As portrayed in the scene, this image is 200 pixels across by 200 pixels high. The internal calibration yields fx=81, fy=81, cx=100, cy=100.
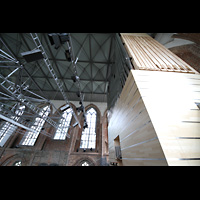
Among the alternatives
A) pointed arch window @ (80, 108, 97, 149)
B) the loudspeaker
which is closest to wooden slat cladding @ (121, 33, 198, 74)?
the loudspeaker

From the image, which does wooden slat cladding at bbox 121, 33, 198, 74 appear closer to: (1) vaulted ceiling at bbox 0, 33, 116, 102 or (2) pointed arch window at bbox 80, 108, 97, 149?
(1) vaulted ceiling at bbox 0, 33, 116, 102

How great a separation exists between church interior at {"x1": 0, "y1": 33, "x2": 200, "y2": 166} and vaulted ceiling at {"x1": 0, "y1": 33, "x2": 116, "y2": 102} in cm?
7

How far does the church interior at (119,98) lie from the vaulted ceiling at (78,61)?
74mm

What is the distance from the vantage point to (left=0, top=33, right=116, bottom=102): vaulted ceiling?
652cm

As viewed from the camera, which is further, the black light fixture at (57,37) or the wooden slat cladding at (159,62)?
the black light fixture at (57,37)

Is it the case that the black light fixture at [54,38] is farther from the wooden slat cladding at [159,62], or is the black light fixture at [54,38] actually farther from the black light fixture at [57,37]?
the wooden slat cladding at [159,62]

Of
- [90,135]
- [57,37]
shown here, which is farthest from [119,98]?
[90,135]

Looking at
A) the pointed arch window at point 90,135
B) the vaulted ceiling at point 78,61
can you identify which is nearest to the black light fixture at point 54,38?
the vaulted ceiling at point 78,61

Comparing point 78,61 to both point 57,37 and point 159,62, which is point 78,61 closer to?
point 57,37

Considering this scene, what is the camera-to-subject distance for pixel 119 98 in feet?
9.34

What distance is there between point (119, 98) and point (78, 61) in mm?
6691

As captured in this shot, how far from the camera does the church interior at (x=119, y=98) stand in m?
1.23
